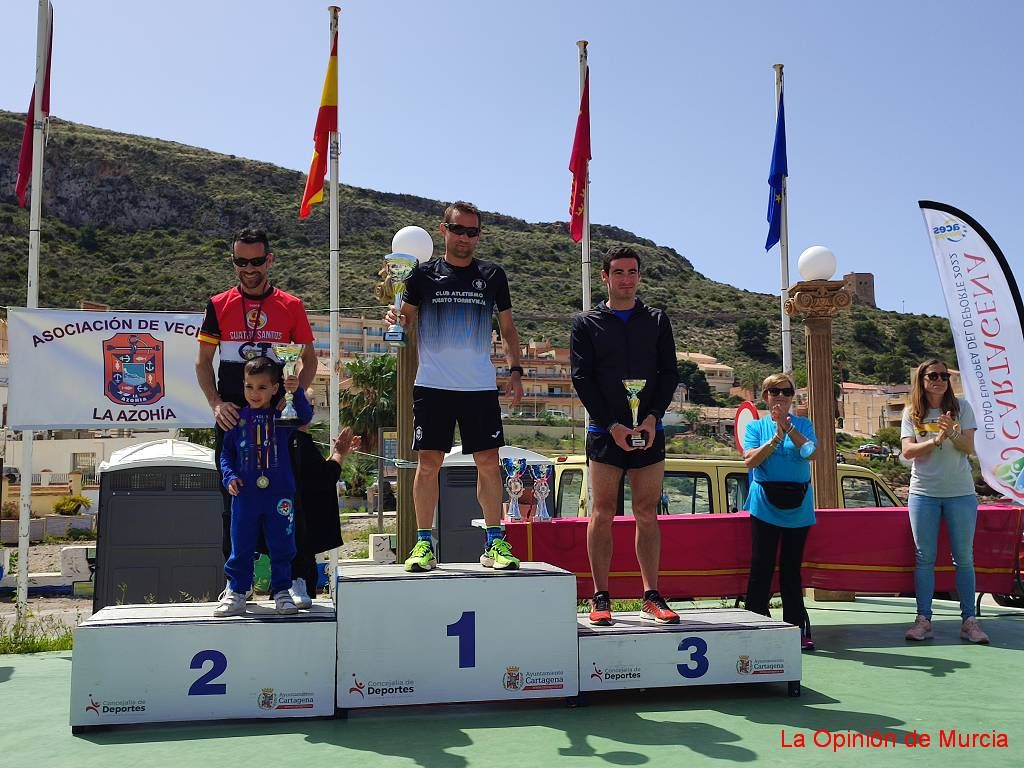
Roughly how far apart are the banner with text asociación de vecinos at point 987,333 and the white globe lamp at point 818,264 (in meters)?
1.02

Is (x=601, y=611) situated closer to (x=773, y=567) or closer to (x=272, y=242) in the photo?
(x=773, y=567)

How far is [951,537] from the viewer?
18.4 feet

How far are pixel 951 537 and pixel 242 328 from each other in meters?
4.62

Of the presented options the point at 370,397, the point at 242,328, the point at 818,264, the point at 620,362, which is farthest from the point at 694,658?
the point at 370,397

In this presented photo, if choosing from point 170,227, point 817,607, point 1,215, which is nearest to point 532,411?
point 170,227

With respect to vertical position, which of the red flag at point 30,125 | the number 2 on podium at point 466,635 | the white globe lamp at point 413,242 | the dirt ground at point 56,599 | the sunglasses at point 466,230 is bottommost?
the dirt ground at point 56,599

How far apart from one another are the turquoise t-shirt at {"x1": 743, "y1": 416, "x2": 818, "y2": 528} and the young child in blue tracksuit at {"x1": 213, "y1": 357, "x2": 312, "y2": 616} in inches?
110

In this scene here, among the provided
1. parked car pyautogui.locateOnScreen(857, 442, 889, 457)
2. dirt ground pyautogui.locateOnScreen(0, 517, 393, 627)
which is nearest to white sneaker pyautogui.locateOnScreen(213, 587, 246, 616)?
dirt ground pyautogui.locateOnScreen(0, 517, 393, 627)

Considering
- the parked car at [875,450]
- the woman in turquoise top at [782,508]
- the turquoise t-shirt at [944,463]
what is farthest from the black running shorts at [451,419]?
the parked car at [875,450]

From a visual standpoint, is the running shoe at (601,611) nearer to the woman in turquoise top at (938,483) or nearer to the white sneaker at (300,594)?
the white sneaker at (300,594)

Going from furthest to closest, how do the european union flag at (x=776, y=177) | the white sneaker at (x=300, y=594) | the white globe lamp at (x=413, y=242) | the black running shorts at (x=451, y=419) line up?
the european union flag at (x=776, y=177) < the white globe lamp at (x=413, y=242) < the black running shorts at (x=451, y=419) < the white sneaker at (x=300, y=594)

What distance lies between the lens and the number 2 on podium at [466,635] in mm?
3805

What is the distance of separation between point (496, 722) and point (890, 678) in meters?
2.22

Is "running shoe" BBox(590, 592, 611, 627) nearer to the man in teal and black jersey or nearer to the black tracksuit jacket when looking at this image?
the man in teal and black jersey
